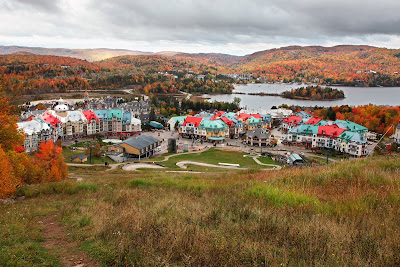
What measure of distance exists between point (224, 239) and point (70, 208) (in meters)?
4.37

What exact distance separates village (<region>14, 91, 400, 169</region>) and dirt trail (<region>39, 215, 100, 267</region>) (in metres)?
23.0

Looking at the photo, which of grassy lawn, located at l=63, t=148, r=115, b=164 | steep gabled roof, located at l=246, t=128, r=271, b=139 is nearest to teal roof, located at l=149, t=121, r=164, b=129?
steep gabled roof, located at l=246, t=128, r=271, b=139

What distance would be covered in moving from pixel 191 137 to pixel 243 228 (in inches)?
1635

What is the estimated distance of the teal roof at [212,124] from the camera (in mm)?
43312

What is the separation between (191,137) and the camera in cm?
4572

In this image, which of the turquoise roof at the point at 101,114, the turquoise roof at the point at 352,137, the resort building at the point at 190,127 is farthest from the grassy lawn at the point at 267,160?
the turquoise roof at the point at 101,114

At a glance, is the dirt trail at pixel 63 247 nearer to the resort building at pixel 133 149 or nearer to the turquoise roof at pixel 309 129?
the resort building at pixel 133 149

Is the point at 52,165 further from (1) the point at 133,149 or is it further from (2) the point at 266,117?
(2) the point at 266,117

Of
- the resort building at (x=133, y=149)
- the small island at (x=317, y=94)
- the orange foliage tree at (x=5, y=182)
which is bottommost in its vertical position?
the resort building at (x=133, y=149)

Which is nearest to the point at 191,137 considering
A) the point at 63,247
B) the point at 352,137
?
the point at 352,137

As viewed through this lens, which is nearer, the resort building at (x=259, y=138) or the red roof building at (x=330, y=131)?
the red roof building at (x=330, y=131)

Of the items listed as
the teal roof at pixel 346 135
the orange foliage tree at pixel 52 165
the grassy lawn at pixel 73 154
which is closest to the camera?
the orange foliage tree at pixel 52 165

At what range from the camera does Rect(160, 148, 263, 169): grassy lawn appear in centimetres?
2970

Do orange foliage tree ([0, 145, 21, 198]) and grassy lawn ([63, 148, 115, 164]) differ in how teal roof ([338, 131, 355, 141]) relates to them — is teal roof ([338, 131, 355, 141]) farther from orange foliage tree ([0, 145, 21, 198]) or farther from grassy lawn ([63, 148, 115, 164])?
orange foliage tree ([0, 145, 21, 198])
